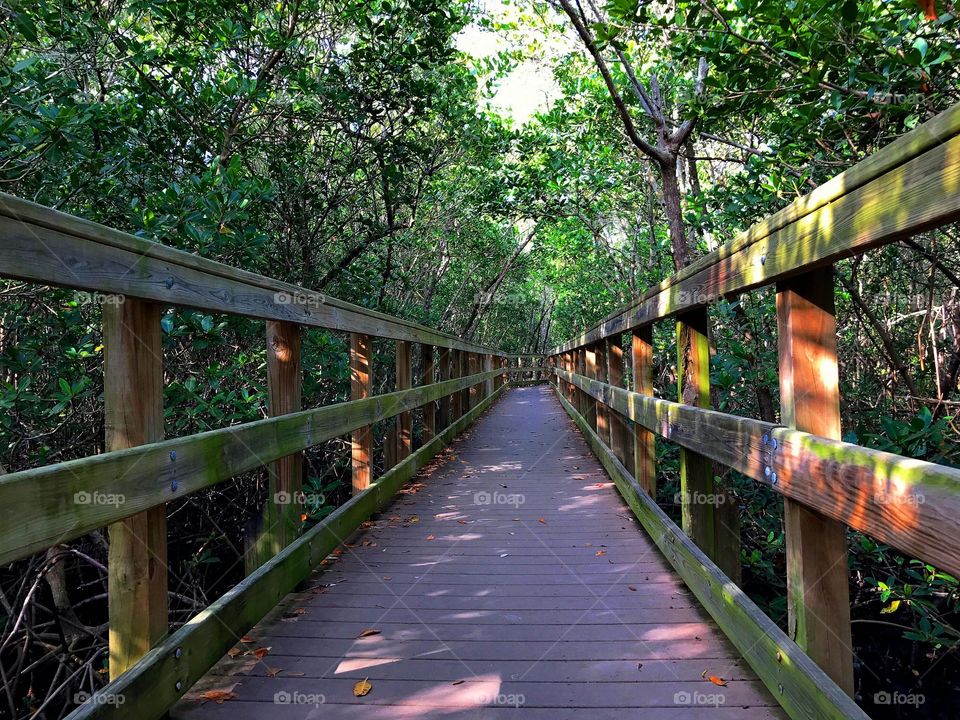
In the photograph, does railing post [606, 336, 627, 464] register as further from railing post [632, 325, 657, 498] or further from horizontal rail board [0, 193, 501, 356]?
horizontal rail board [0, 193, 501, 356]

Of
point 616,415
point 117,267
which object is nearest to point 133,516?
point 117,267

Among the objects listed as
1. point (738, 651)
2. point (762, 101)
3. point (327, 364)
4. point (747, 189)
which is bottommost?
point (738, 651)

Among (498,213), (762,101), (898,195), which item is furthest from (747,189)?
(498,213)

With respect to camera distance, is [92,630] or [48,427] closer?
[92,630]

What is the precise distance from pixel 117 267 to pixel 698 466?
246 centimetres

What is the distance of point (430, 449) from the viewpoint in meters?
7.32

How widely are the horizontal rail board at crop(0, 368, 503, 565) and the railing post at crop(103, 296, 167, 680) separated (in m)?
0.08

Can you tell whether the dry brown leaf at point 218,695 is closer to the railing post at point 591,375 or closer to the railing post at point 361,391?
the railing post at point 361,391

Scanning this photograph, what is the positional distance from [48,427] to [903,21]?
20.7 feet

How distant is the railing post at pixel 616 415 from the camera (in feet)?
18.6

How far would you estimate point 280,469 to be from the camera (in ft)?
9.79

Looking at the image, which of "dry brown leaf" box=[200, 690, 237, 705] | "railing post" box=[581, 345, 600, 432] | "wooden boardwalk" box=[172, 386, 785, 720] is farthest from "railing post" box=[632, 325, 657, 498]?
"railing post" box=[581, 345, 600, 432]

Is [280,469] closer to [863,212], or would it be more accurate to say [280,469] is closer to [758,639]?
[758,639]

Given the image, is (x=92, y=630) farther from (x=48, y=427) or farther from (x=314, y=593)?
(x=314, y=593)
